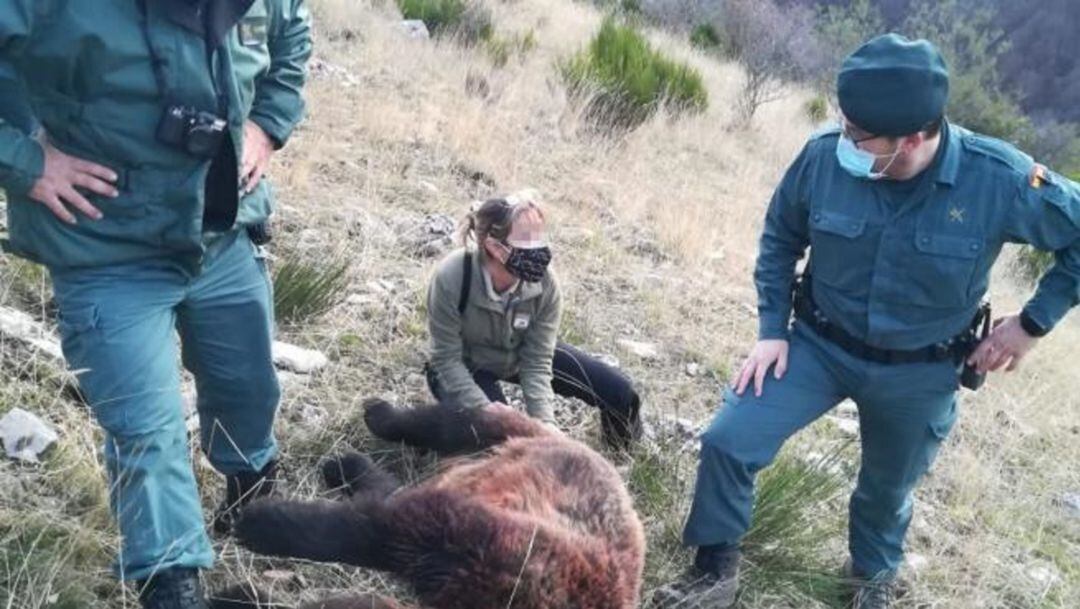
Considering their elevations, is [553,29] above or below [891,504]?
below

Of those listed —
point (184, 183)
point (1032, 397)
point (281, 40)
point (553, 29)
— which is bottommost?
point (553, 29)

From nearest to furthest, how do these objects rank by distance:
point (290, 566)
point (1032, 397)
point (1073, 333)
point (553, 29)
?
1. point (290, 566)
2. point (1032, 397)
3. point (1073, 333)
4. point (553, 29)

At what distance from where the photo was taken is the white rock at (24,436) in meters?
3.36

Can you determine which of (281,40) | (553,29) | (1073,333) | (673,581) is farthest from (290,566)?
(553,29)

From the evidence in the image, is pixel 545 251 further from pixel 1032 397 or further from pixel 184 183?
pixel 1032 397

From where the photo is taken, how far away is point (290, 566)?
357 centimetres

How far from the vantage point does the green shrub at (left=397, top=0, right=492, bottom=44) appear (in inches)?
485

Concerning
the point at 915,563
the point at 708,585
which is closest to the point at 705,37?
the point at 915,563

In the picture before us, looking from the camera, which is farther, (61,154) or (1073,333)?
A: (1073,333)

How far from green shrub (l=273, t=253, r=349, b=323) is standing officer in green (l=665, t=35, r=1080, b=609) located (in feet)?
6.32

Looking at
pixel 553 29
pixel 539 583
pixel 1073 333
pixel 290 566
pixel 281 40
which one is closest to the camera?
pixel 539 583

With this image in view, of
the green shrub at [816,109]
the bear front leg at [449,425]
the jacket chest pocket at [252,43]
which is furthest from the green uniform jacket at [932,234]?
the green shrub at [816,109]

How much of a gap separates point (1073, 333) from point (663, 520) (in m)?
7.16

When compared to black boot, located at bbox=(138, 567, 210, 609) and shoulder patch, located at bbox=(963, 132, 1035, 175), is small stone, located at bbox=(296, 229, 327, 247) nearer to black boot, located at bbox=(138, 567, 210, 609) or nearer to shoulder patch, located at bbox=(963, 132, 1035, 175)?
black boot, located at bbox=(138, 567, 210, 609)
